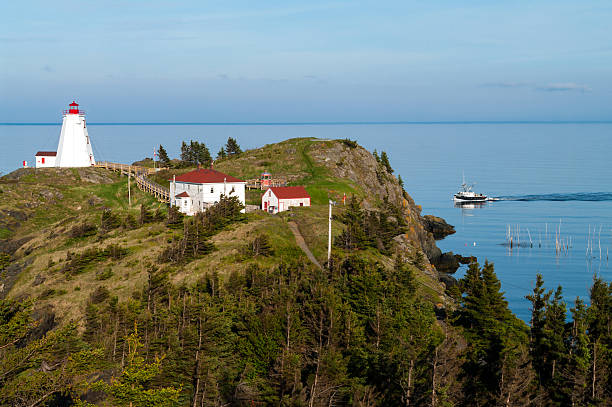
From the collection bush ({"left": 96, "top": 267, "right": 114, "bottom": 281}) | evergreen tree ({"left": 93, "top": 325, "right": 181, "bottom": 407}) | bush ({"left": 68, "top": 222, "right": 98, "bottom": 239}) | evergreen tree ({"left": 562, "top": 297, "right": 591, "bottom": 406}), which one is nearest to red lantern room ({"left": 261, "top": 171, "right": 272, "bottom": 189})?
bush ({"left": 68, "top": 222, "right": 98, "bottom": 239})

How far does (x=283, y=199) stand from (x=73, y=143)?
59.3 m

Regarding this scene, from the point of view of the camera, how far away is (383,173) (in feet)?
389

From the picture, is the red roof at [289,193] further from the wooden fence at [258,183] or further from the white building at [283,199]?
the wooden fence at [258,183]

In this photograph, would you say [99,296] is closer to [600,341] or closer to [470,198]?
[600,341]

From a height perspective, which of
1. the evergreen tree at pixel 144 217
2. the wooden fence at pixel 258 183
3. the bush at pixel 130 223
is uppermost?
the wooden fence at pixel 258 183

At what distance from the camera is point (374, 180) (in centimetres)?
11356

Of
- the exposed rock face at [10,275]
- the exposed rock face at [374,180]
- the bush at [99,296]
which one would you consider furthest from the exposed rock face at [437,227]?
the bush at [99,296]

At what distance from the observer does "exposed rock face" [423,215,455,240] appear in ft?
415

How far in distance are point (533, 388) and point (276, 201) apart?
55.3 m

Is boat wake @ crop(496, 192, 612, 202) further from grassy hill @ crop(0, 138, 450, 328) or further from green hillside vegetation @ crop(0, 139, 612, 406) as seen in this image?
green hillside vegetation @ crop(0, 139, 612, 406)

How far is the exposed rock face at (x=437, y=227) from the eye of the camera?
415 ft

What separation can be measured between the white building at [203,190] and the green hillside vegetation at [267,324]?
18.3 feet

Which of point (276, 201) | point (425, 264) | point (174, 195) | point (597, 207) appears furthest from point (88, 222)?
point (597, 207)

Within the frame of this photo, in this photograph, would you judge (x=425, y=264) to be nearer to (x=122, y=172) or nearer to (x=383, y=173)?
(x=383, y=173)
